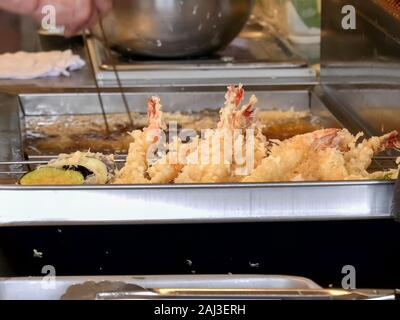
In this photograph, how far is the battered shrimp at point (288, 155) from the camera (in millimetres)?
1957

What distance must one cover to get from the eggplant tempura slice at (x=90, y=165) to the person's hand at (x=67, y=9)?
3.14 ft

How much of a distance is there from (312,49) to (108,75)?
2.70ft

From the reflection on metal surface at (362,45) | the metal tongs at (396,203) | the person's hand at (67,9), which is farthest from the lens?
the person's hand at (67,9)

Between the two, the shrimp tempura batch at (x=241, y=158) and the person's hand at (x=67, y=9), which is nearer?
the shrimp tempura batch at (x=241, y=158)

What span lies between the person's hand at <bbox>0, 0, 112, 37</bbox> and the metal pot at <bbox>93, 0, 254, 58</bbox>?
11 centimetres

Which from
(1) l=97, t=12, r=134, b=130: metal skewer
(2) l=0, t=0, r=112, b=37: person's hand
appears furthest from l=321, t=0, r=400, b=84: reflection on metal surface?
(2) l=0, t=0, r=112, b=37: person's hand

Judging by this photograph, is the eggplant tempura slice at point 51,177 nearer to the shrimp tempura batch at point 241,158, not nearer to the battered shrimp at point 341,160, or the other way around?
the shrimp tempura batch at point 241,158

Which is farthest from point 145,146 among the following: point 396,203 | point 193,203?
point 396,203

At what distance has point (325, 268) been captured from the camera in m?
2.04

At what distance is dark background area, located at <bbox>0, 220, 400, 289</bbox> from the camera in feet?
6.53

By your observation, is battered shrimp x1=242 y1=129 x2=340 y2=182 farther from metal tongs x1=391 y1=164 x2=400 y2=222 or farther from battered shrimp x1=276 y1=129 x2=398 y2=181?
metal tongs x1=391 y1=164 x2=400 y2=222

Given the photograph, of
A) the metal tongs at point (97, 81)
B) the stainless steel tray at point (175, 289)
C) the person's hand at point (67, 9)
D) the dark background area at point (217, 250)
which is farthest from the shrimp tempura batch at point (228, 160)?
the person's hand at point (67, 9)
